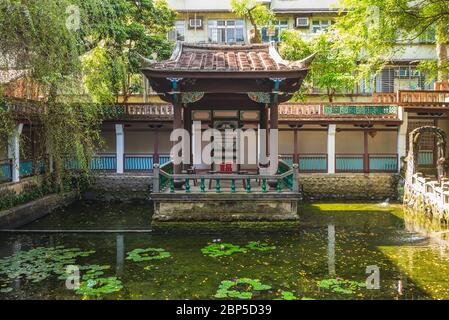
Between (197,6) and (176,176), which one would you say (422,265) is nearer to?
(176,176)

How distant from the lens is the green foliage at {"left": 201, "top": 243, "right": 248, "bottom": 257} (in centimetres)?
1022

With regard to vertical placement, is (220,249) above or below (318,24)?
below

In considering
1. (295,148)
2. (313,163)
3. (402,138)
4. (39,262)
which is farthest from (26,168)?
(402,138)

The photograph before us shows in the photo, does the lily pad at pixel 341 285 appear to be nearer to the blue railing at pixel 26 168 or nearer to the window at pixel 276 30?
the blue railing at pixel 26 168

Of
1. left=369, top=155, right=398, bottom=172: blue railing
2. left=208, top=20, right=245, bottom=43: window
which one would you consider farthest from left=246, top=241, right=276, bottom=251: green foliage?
left=208, top=20, right=245, bottom=43: window

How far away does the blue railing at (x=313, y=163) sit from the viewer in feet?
67.6

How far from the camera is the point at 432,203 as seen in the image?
14516 mm

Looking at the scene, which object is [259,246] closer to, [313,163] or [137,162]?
[313,163]

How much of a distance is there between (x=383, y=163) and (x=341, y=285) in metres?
14.0

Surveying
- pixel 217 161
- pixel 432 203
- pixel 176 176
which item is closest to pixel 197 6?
pixel 217 161

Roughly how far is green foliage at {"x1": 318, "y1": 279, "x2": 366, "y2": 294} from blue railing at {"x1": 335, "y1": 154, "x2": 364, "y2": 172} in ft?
42.8

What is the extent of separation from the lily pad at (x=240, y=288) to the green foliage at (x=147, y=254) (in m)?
2.43

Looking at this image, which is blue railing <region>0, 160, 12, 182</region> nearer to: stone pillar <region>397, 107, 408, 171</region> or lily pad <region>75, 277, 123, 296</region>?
lily pad <region>75, 277, 123, 296</region>

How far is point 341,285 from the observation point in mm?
7926
